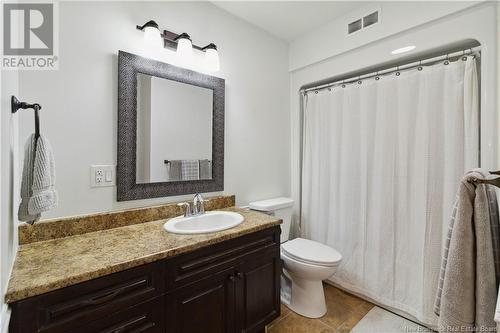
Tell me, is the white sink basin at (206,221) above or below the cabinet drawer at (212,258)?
above

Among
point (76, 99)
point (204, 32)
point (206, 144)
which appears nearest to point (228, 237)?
point (206, 144)

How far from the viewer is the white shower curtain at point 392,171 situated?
1.58 metres

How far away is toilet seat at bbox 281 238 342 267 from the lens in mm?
1766

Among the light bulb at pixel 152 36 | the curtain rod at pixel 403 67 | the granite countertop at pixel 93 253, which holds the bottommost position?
the granite countertop at pixel 93 253

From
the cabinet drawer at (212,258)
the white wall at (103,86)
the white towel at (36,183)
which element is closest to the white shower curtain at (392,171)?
the white wall at (103,86)

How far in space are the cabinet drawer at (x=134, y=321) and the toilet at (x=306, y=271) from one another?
107 cm

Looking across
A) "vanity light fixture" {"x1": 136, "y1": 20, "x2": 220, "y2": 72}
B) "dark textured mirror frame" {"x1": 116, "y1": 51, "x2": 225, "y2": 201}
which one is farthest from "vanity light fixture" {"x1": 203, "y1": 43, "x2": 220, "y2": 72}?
"dark textured mirror frame" {"x1": 116, "y1": 51, "x2": 225, "y2": 201}

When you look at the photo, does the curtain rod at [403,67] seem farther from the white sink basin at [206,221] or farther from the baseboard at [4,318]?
the baseboard at [4,318]

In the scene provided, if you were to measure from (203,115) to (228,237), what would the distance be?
3.23 ft

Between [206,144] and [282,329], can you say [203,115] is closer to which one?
[206,144]

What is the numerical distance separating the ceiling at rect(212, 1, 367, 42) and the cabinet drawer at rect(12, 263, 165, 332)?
1.99 m

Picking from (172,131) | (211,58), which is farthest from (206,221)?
(211,58)

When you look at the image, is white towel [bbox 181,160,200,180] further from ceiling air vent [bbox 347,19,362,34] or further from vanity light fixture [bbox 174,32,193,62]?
ceiling air vent [bbox 347,19,362,34]

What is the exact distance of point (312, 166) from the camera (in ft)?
7.93
